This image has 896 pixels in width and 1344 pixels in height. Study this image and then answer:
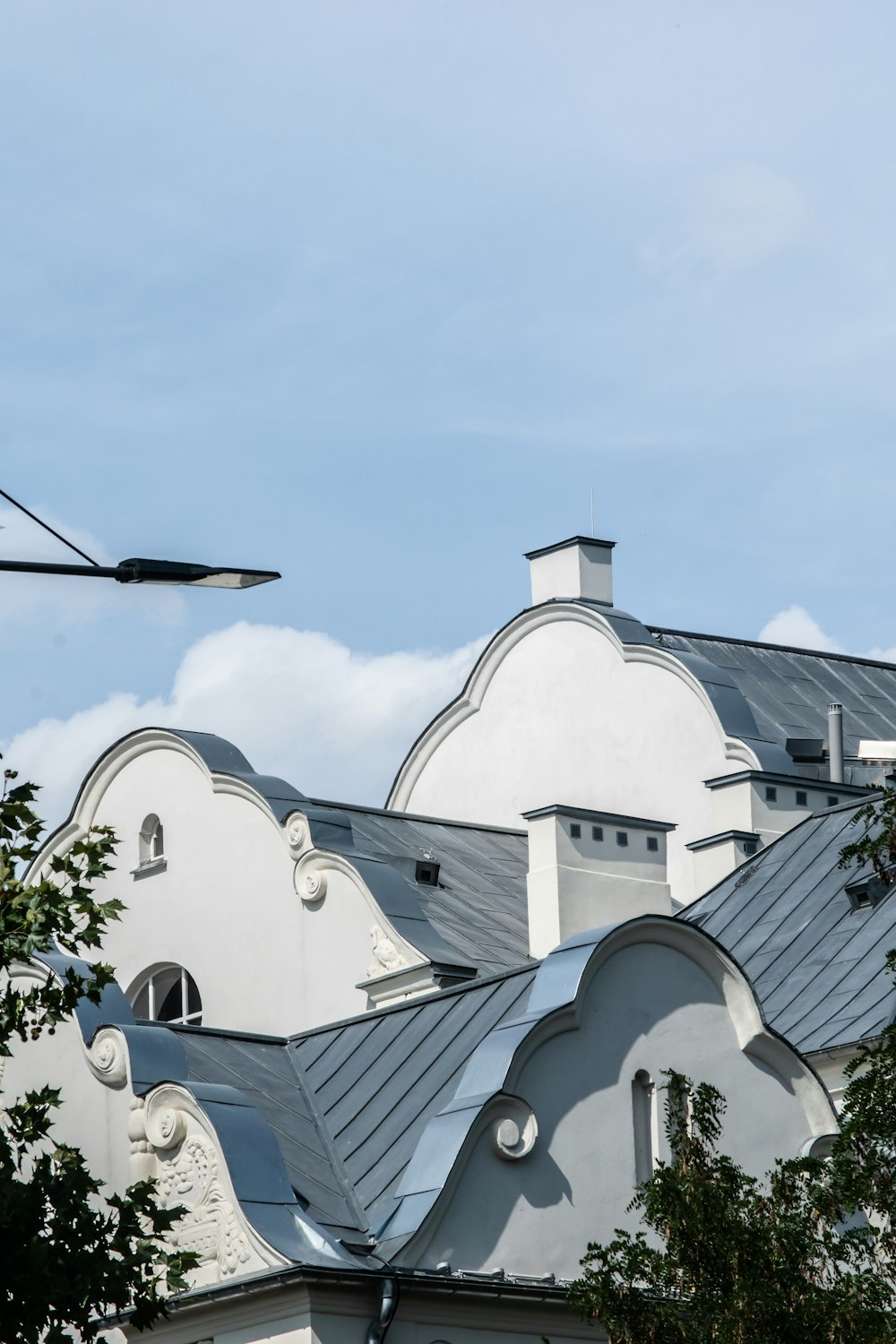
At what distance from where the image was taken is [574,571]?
1501 inches

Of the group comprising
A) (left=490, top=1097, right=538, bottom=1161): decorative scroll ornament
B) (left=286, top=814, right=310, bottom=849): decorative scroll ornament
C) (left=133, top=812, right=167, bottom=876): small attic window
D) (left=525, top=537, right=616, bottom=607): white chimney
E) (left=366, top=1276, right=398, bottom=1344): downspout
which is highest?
(left=525, top=537, right=616, bottom=607): white chimney

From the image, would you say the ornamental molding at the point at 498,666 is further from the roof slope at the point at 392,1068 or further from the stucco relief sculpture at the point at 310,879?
the roof slope at the point at 392,1068

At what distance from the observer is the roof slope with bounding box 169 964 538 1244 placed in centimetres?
2259

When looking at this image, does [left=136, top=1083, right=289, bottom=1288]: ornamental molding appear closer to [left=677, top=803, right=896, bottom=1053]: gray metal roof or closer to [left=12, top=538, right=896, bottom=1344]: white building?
[left=12, top=538, right=896, bottom=1344]: white building

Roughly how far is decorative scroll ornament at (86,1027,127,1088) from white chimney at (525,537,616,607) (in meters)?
16.7

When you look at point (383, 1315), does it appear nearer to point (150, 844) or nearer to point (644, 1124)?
point (644, 1124)

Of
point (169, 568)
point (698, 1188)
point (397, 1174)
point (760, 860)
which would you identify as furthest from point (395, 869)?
point (169, 568)

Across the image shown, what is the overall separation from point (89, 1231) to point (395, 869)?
600 inches

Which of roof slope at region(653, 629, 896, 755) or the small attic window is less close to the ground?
roof slope at region(653, 629, 896, 755)

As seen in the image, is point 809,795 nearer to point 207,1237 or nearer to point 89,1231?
point 207,1237

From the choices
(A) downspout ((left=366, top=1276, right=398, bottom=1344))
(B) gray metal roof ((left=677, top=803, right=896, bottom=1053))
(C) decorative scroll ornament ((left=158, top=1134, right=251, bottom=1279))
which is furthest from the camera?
(B) gray metal roof ((left=677, top=803, right=896, bottom=1053))

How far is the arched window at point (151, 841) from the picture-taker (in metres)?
32.2

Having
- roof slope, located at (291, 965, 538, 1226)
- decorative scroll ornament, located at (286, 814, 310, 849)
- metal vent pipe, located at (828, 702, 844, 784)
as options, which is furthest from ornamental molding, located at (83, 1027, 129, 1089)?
metal vent pipe, located at (828, 702, 844, 784)

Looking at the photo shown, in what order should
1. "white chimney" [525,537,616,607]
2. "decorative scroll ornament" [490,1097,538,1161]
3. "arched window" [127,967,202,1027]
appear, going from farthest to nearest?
"white chimney" [525,537,616,607] → "arched window" [127,967,202,1027] → "decorative scroll ornament" [490,1097,538,1161]
